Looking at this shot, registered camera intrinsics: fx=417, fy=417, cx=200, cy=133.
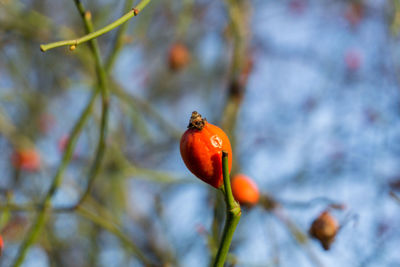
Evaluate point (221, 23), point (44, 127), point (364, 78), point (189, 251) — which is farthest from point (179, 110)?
point (189, 251)

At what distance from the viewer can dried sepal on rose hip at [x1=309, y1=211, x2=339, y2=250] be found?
1388 mm

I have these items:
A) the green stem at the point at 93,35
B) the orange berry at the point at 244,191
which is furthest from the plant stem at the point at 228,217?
the orange berry at the point at 244,191

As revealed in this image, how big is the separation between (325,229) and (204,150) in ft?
2.28

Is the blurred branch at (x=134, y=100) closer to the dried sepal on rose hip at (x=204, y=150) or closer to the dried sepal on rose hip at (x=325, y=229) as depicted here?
the dried sepal on rose hip at (x=325, y=229)

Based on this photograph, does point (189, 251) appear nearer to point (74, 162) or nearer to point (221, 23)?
point (74, 162)

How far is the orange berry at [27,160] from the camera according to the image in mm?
2895

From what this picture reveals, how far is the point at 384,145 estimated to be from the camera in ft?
10.3

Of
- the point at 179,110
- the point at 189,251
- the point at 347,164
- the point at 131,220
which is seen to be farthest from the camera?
the point at 179,110

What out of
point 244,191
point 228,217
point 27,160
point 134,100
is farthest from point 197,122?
point 27,160

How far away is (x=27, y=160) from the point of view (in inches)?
124

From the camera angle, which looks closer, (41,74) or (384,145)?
(384,145)

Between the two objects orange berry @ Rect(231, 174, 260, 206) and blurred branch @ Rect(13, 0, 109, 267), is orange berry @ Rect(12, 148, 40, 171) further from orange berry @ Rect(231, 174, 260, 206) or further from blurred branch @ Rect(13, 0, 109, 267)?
orange berry @ Rect(231, 174, 260, 206)

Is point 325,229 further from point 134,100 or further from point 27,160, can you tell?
point 27,160

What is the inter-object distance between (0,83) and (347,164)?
3.66 metres
